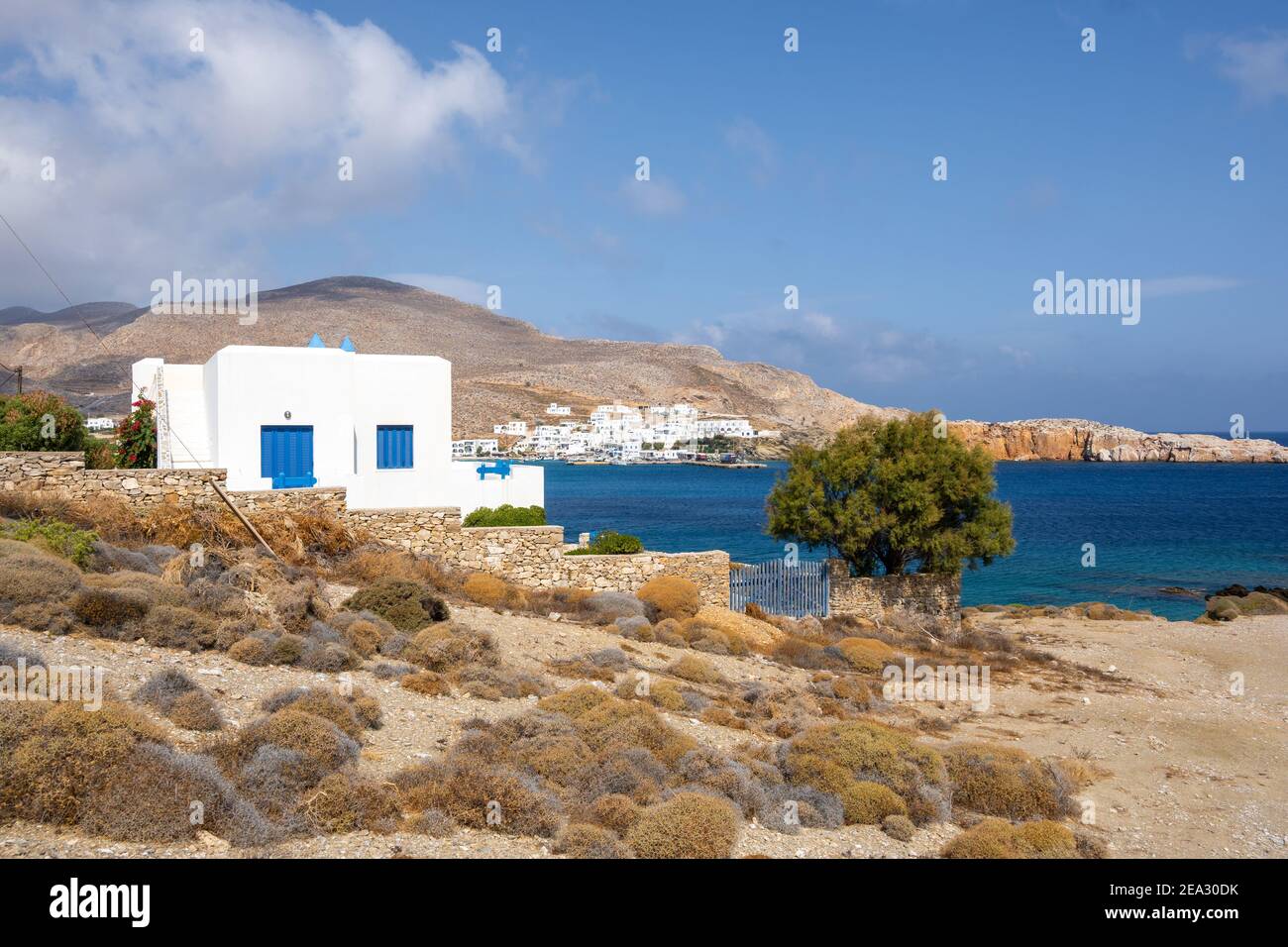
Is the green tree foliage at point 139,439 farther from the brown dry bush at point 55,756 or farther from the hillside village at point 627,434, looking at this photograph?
the hillside village at point 627,434

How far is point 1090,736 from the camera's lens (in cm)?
1477

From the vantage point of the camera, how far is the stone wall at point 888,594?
25922 millimetres

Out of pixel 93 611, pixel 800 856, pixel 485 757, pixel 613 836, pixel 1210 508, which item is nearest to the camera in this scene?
pixel 613 836

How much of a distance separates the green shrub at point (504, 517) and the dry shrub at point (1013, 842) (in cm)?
1473

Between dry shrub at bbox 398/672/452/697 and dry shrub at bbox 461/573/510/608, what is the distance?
6143mm

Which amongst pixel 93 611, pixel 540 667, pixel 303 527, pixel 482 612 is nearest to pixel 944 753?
pixel 540 667

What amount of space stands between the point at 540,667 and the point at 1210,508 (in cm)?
8571

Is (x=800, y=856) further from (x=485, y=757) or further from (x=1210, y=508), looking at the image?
(x=1210, y=508)

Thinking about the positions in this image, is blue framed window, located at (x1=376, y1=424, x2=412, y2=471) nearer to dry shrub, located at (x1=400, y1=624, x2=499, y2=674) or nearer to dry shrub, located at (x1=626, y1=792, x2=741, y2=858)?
dry shrub, located at (x1=400, y1=624, x2=499, y2=674)

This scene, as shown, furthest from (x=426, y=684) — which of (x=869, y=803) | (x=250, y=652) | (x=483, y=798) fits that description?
(x=869, y=803)

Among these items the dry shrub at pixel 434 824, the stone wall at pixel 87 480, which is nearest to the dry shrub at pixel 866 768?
the dry shrub at pixel 434 824

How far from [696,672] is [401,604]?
188 inches

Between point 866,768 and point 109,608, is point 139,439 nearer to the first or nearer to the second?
point 109,608

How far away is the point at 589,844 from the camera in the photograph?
727cm
